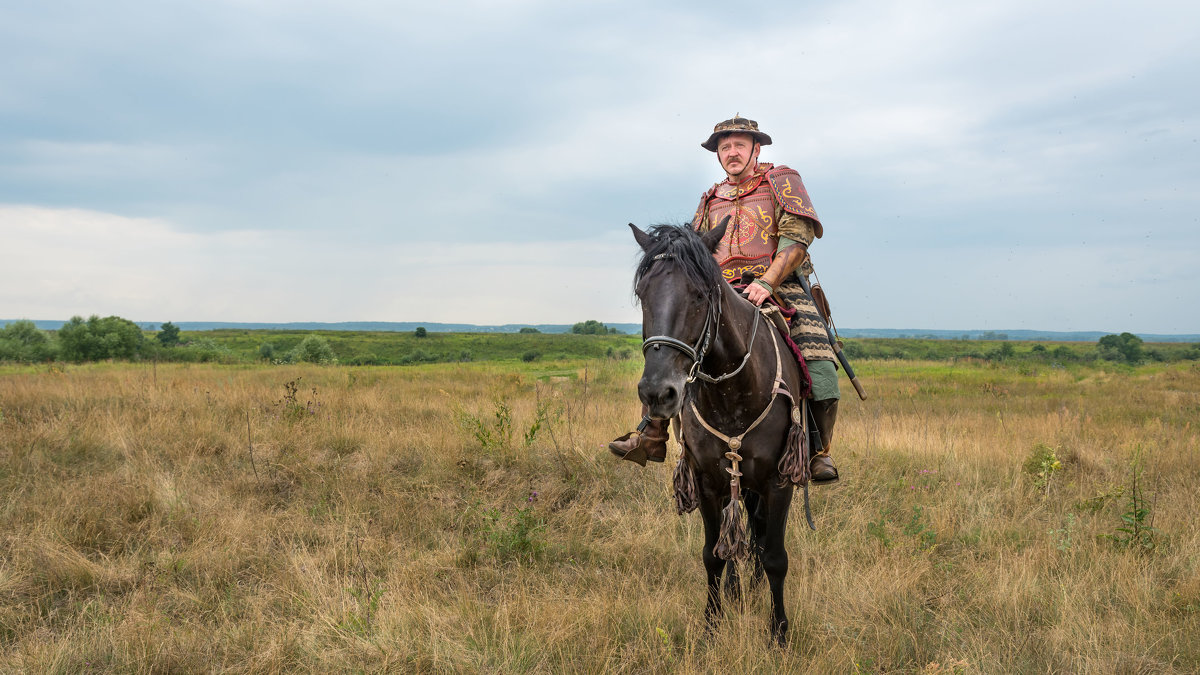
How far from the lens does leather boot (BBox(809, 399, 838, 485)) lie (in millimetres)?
3760

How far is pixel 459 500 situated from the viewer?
617cm

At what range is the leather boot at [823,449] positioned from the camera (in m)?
3.76

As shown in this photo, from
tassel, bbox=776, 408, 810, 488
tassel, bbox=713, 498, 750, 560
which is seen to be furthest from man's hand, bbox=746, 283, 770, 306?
tassel, bbox=713, 498, 750, 560

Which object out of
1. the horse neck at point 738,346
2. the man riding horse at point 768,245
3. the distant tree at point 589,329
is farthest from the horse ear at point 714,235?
the distant tree at point 589,329

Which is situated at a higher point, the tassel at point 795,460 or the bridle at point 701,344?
the bridle at point 701,344

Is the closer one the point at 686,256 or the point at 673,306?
the point at 673,306

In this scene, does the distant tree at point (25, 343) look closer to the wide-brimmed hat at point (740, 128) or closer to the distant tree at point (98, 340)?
the distant tree at point (98, 340)

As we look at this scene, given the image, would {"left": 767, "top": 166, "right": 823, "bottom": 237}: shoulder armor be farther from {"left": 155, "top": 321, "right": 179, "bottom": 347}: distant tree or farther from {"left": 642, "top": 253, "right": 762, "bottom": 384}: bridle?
{"left": 155, "top": 321, "right": 179, "bottom": 347}: distant tree

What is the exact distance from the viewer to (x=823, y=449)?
154 inches

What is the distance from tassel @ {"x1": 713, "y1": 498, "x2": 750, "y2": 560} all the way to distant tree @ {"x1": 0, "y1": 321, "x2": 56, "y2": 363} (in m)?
31.4

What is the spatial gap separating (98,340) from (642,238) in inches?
1265

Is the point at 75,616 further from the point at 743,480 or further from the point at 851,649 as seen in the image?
the point at 851,649

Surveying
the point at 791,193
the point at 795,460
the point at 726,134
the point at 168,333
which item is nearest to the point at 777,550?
the point at 795,460

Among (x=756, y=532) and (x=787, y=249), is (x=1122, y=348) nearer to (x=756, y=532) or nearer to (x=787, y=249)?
(x=756, y=532)
